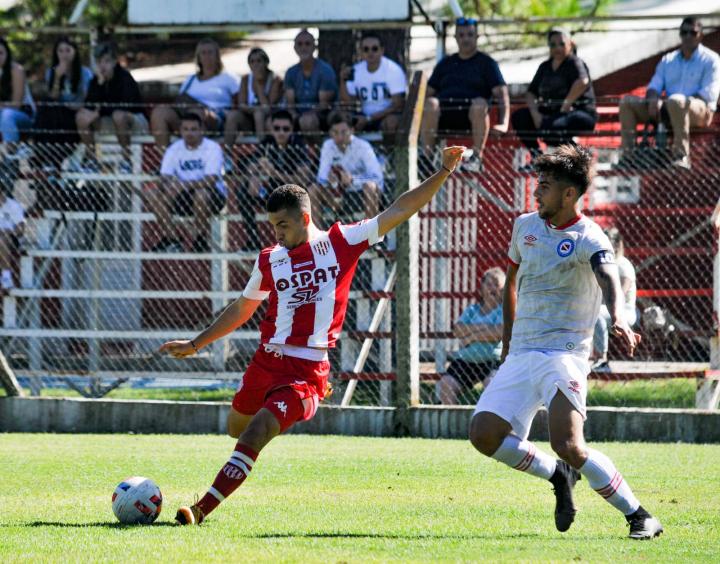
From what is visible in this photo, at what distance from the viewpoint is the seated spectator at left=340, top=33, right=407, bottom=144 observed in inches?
539

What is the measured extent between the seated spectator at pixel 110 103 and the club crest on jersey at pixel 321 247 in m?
7.20

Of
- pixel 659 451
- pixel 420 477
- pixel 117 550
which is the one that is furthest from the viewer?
pixel 659 451

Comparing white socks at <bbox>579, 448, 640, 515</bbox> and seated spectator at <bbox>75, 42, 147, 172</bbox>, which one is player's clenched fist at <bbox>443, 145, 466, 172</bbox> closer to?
white socks at <bbox>579, 448, 640, 515</bbox>

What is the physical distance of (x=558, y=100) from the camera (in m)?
13.4

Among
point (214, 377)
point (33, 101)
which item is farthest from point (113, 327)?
point (33, 101)

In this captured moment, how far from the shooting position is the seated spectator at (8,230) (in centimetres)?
1348

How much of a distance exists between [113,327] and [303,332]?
6.87 metres

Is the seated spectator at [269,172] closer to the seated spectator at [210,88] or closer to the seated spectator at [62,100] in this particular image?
the seated spectator at [210,88]

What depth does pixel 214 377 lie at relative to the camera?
483 inches

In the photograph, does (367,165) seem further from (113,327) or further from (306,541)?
(306,541)

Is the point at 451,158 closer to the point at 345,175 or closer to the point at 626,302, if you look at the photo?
the point at 626,302

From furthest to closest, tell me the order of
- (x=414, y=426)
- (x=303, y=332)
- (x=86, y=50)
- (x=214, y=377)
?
(x=86, y=50) → (x=214, y=377) → (x=414, y=426) → (x=303, y=332)

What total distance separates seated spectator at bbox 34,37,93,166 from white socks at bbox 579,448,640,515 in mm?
8949

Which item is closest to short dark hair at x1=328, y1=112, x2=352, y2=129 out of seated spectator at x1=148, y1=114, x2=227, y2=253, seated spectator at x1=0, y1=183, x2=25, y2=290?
seated spectator at x1=148, y1=114, x2=227, y2=253
